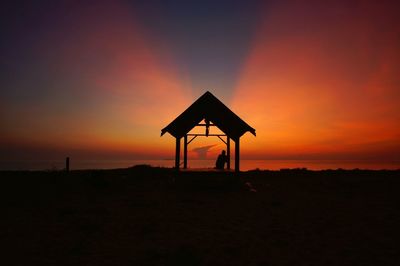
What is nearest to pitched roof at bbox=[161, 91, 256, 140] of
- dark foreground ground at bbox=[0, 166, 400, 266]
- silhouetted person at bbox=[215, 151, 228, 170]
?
silhouetted person at bbox=[215, 151, 228, 170]

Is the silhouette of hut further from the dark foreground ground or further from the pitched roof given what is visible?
the dark foreground ground

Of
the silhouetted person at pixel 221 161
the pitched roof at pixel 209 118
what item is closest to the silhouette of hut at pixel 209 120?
the pitched roof at pixel 209 118

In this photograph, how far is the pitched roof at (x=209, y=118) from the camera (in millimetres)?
16719

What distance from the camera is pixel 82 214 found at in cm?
981

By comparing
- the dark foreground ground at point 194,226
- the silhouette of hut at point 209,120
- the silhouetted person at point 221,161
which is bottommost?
the dark foreground ground at point 194,226

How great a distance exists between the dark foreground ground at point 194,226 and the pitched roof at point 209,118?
2.94 metres

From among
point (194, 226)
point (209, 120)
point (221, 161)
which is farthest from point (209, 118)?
point (194, 226)

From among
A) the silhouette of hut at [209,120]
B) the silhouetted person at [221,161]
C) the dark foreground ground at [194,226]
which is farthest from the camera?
the silhouetted person at [221,161]

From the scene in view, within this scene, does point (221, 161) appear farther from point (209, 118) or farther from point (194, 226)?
point (194, 226)

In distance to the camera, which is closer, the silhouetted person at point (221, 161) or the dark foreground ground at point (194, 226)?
the dark foreground ground at point (194, 226)

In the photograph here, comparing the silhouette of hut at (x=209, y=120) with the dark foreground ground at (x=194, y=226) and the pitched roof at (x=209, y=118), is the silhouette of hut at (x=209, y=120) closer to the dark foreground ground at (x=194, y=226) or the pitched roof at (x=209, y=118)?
the pitched roof at (x=209, y=118)

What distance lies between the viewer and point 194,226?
8.58 m

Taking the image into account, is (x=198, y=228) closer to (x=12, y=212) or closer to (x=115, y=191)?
(x=12, y=212)

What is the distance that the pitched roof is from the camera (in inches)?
658
